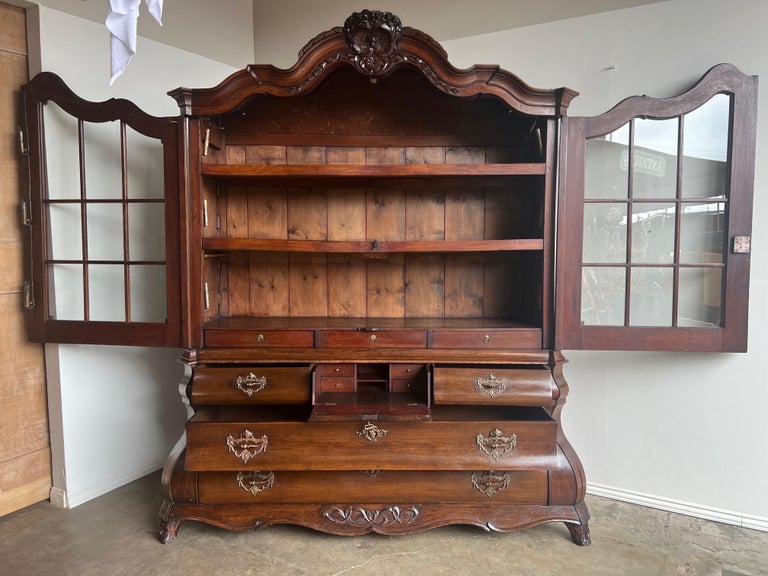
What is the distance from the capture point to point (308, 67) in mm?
1864

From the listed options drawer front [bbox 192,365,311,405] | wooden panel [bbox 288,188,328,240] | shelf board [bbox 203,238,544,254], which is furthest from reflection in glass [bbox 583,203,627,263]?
drawer front [bbox 192,365,311,405]

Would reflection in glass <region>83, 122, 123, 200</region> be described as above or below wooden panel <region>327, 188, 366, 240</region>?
above

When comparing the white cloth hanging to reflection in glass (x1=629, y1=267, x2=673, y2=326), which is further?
reflection in glass (x1=629, y1=267, x2=673, y2=326)

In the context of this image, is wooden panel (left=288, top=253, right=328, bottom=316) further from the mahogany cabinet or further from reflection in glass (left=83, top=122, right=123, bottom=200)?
reflection in glass (left=83, top=122, right=123, bottom=200)

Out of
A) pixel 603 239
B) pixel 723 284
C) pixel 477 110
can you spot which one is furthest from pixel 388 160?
pixel 723 284

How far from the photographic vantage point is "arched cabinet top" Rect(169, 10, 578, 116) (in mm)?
1810

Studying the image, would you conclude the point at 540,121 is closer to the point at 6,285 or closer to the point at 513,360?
the point at 513,360

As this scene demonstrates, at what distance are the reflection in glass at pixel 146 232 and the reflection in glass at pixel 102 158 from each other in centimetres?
13

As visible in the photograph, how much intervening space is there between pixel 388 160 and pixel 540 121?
0.72 metres

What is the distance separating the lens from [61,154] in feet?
7.14

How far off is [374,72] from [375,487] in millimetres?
1659

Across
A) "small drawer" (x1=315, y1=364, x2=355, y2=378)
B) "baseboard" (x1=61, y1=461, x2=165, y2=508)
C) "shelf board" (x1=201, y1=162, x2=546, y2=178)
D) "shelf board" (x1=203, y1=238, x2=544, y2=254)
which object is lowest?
"baseboard" (x1=61, y1=461, x2=165, y2=508)

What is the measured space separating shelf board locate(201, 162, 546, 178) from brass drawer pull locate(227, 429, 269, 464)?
3.49ft

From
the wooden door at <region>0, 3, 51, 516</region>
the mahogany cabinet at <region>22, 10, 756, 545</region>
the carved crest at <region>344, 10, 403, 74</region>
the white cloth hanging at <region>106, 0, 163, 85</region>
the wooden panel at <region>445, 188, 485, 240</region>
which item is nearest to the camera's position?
the white cloth hanging at <region>106, 0, 163, 85</region>
